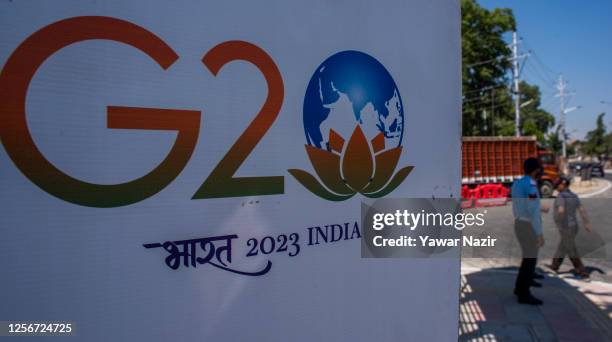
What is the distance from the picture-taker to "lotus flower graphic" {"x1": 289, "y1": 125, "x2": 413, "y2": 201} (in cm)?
230

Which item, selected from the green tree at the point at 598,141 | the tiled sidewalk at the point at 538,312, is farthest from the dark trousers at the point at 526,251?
the green tree at the point at 598,141

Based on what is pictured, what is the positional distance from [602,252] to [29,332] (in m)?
8.59

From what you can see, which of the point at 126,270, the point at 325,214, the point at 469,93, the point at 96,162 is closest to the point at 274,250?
the point at 325,214

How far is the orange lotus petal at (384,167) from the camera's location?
2582 mm

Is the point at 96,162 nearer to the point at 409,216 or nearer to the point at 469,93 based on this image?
the point at 409,216

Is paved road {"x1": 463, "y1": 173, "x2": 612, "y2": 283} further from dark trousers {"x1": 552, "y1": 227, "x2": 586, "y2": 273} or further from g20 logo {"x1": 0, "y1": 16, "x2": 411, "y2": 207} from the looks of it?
g20 logo {"x1": 0, "y1": 16, "x2": 411, "y2": 207}

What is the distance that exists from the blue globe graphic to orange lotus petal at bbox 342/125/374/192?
0.18ft

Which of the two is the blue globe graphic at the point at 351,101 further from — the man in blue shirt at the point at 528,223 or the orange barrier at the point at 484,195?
the orange barrier at the point at 484,195

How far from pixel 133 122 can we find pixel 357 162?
1.40 metres

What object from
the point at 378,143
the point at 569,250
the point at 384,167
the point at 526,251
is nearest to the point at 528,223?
the point at 526,251

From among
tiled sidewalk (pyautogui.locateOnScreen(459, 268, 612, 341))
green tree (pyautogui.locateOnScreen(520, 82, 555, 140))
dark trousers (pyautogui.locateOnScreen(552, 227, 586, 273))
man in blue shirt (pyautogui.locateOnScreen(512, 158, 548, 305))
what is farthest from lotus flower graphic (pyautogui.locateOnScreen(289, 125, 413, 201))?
green tree (pyautogui.locateOnScreen(520, 82, 555, 140))

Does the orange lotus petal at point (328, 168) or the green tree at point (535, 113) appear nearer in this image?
the orange lotus petal at point (328, 168)

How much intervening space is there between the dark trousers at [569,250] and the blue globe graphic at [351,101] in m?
4.57

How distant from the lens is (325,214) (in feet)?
7.63
